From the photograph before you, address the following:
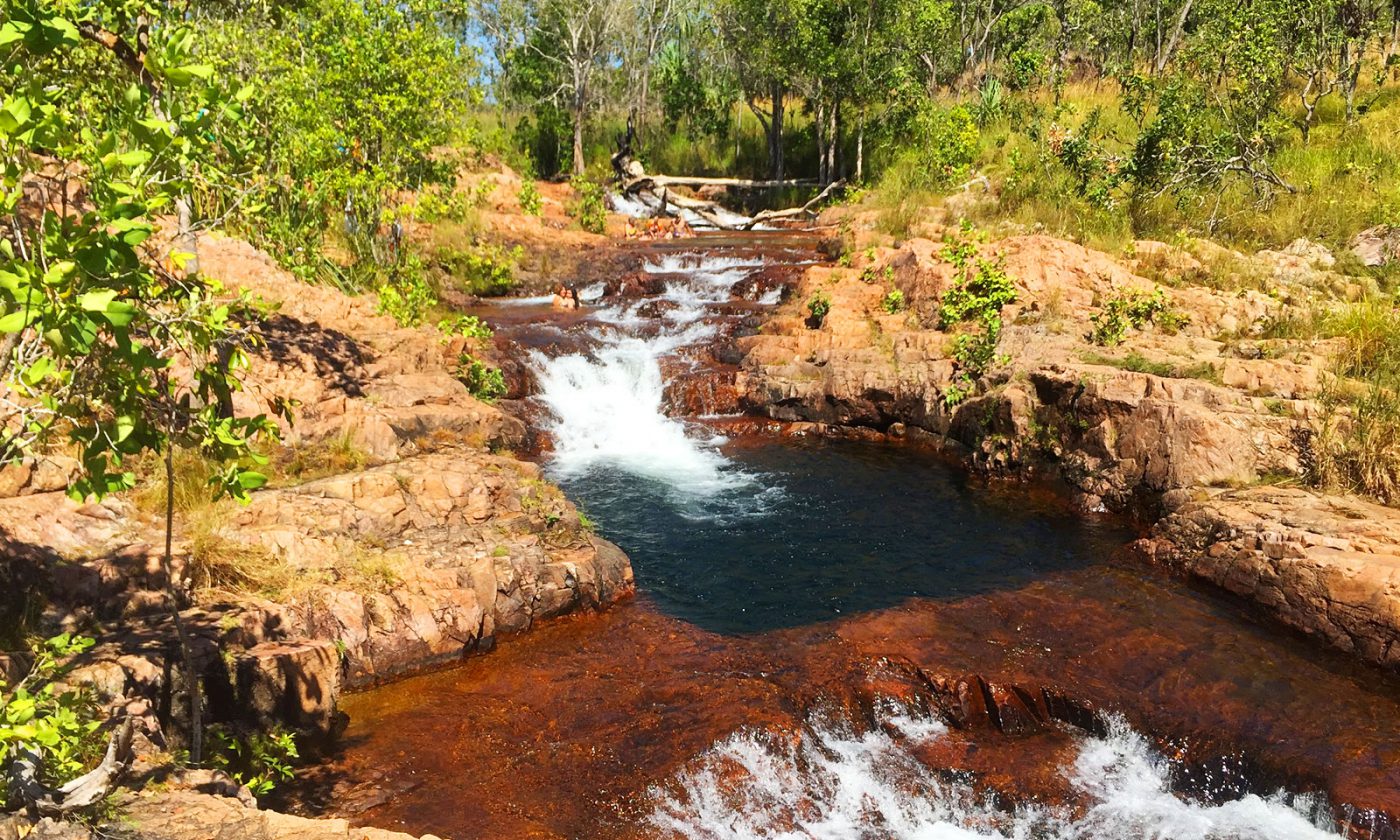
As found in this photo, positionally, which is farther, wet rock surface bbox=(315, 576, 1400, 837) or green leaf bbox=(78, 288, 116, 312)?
wet rock surface bbox=(315, 576, 1400, 837)

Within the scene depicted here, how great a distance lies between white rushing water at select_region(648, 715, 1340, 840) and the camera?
228 inches

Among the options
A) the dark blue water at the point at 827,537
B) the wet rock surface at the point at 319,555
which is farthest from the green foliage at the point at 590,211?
the wet rock surface at the point at 319,555

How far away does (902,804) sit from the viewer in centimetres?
604

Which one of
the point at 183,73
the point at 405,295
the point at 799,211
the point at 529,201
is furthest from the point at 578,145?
the point at 183,73

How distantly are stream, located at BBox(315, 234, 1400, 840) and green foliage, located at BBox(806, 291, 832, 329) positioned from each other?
603 cm

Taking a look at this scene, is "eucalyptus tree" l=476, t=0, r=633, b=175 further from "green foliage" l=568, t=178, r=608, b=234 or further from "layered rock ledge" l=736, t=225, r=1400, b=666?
"layered rock ledge" l=736, t=225, r=1400, b=666

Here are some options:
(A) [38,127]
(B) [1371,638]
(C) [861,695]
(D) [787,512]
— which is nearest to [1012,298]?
(D) [787,512]

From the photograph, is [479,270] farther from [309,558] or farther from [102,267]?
[102,267]

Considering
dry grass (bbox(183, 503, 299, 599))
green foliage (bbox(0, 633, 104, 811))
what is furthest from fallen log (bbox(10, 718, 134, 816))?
dry grass (bbox(183, 503, 299, 599))

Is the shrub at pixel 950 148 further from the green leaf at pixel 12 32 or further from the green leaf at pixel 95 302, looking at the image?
the green leaf at pixel 95 302

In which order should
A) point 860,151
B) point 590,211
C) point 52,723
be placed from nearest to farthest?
point 52,723, point 590,211, point 860,151

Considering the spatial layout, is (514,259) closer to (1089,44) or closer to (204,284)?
(204,284)

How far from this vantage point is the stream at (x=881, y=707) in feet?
19.2

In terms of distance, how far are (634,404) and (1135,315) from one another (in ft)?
27.8
